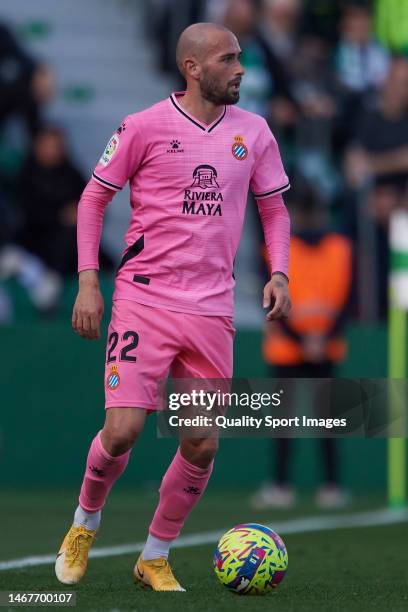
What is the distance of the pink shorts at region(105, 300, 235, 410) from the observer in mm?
5984

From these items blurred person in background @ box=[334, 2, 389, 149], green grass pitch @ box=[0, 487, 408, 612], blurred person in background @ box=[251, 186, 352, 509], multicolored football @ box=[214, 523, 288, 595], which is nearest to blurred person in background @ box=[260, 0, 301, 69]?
blurred person in background @ box=[334, 2, 389, 149]

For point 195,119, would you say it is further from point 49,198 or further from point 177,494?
point 49,198

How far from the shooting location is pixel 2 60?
13828mm

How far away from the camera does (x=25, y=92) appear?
13.6 m

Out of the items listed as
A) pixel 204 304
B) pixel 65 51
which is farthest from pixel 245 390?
pixel 65 51

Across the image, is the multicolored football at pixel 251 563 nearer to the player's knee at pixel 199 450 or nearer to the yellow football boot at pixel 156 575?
the yellow football boot at pixel 156 575

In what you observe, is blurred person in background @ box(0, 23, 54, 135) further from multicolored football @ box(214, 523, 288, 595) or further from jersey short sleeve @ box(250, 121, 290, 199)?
multicolored football @ box(214, 523, 288, 595)

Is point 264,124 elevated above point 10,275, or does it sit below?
above

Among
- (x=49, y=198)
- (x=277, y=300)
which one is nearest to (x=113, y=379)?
(x=277, y=300)

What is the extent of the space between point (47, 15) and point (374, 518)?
28.3 ft

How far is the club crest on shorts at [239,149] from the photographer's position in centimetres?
616

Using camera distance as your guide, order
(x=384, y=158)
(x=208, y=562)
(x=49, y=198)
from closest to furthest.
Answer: (x=208, y=562), (x=49, y=198), (x=384, y=158)

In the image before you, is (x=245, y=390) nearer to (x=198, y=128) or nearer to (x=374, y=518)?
(x=198, y=128)

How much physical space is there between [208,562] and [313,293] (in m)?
4.28
